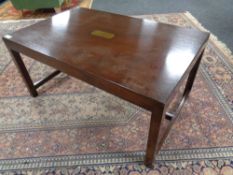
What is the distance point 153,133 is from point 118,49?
1.48ft

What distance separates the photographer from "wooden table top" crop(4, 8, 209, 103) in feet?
2.49

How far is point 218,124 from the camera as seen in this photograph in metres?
1.13

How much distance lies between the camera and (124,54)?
0.91 meters

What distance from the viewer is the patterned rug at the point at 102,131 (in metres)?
0.97

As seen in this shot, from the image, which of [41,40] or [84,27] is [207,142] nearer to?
[84,27]

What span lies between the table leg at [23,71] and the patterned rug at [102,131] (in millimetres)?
73

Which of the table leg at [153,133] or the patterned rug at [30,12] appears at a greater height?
the table leg at [153,133]

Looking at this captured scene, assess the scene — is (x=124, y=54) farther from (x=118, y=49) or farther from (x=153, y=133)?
(x=153, y=133)

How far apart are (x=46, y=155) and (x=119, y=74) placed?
0.64m

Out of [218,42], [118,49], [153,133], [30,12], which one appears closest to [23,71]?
[118,49]

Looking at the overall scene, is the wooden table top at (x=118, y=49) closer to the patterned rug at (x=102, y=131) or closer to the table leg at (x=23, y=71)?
the table leg at (x=23, y=71)

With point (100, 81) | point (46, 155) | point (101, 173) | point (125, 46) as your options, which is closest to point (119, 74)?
point (100, 81)

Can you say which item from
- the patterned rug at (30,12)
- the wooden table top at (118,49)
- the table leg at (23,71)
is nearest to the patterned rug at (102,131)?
the table leg at (23,71)

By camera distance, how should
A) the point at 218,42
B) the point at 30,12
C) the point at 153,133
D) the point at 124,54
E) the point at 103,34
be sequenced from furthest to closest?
the point at 30,12 → the point at 218,42 → the point at 103,34 → the point at 124,54 → the point at 153,133
